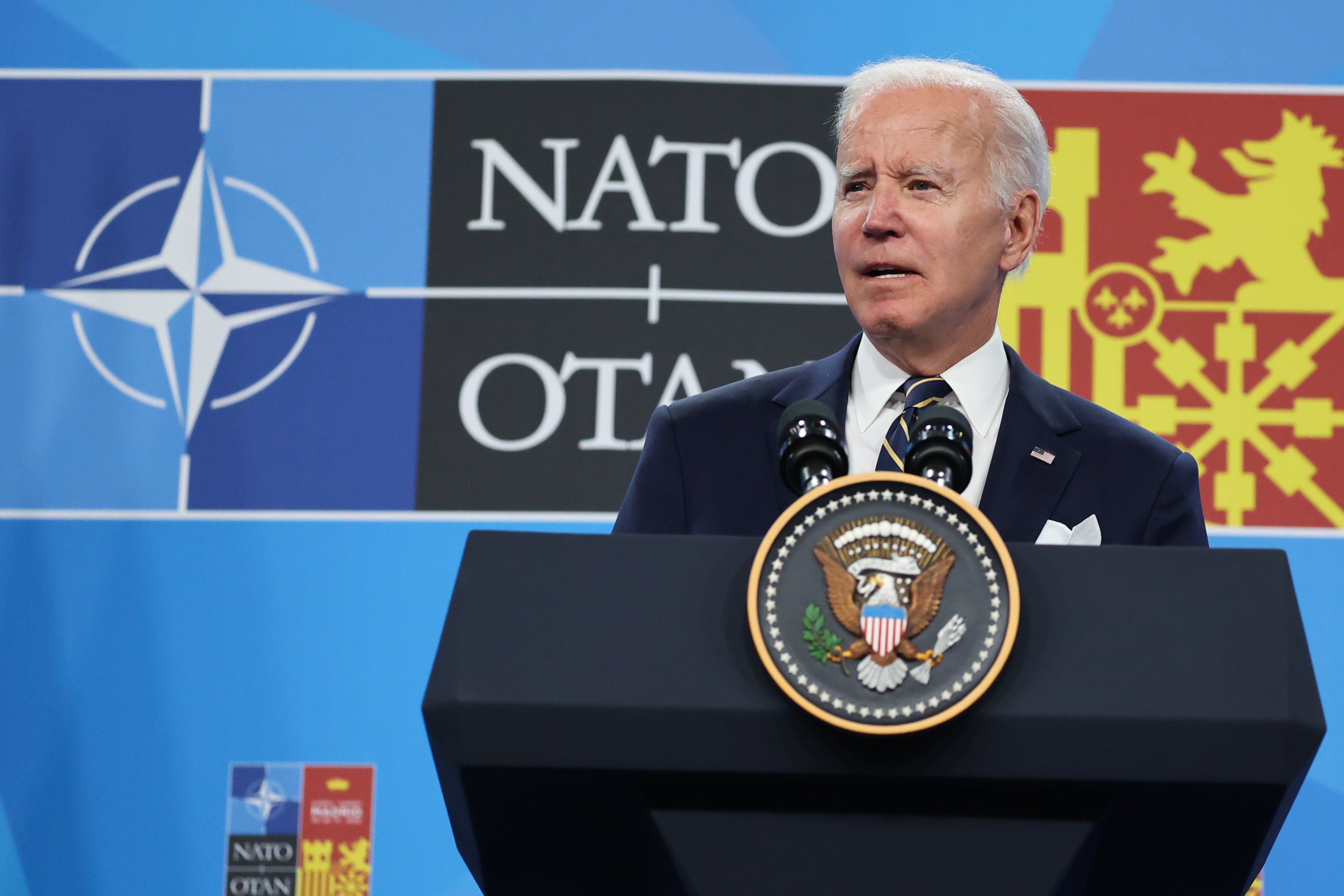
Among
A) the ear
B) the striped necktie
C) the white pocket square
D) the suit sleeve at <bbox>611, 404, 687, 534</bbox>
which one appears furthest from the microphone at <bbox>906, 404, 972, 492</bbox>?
the ear

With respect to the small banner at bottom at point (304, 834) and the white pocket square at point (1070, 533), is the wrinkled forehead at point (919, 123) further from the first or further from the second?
the small banner at bottom at point (304, 834)

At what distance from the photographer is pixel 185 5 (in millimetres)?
2654

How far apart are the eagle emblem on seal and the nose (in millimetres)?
576

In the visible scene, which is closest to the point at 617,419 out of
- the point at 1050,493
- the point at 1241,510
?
the point at 1241,510

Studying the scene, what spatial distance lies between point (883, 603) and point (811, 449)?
12 centimetres

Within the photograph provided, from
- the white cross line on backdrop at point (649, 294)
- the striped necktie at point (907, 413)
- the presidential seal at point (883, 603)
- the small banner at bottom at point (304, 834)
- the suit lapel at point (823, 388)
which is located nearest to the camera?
the presidential seal at point (883, 603)

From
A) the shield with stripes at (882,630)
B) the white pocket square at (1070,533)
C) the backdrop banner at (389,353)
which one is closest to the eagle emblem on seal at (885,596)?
the shield with stripes at (882,630)

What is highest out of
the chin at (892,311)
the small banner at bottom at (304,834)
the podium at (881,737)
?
the chin at (892,311)

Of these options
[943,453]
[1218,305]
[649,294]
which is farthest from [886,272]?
[1218,305]

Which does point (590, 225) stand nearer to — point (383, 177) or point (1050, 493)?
point (383, 177)

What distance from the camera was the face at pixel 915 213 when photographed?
1.34 meters

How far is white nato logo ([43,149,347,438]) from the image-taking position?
2551 mm

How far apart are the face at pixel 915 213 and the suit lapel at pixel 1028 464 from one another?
11cm

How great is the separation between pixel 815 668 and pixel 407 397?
1843 mm
